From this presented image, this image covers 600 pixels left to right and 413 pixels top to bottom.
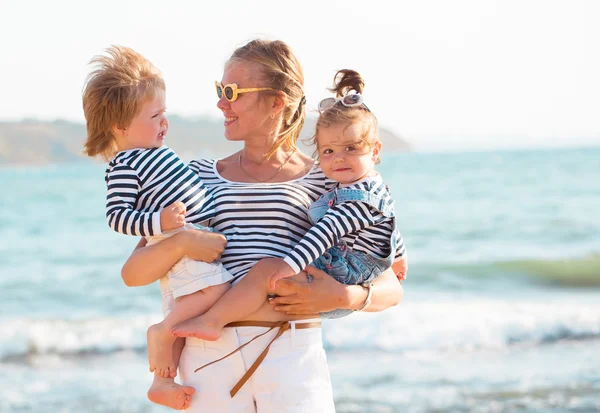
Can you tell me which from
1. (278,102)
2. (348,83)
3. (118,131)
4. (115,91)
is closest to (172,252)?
(118,131)

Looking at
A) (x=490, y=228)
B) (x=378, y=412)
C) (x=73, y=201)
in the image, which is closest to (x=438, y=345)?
(x=378, y=412)

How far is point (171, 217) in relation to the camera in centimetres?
273

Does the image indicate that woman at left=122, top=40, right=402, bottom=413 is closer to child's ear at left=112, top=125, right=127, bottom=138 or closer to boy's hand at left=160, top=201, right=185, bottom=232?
boy's hand at left=160, top=201, right=185, bottom=232

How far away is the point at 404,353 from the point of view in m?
8.10

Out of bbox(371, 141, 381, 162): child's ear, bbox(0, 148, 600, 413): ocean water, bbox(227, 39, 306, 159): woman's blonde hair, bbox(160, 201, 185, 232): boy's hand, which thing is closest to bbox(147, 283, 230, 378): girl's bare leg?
bbox(160, 201, 185, 232): boy's hand

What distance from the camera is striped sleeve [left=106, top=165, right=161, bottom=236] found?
2736 mm

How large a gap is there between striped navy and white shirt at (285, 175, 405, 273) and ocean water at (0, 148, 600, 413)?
3764 mm

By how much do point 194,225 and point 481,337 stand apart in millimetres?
6295

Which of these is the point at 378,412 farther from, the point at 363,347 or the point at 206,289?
the point at 206,289

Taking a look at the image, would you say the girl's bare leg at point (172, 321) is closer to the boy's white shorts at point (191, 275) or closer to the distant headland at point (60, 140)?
the boy's white shorts at point (191, 275)

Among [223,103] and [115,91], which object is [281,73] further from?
[115,91]

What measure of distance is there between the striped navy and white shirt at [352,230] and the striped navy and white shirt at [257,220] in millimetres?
146

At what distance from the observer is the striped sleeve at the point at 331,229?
106 inches

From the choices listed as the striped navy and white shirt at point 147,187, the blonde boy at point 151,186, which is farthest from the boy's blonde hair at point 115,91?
the striped navy and white shirt at point 147,187
